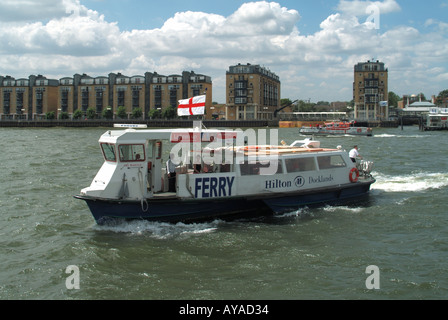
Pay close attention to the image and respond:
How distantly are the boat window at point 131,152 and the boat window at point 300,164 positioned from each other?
5263 millimetres

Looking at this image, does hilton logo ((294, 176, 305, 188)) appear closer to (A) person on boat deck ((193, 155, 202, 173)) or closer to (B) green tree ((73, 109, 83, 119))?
(A) person on boat deck ((193, 155, 202, 173))

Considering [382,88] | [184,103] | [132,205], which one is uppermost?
[382,88]

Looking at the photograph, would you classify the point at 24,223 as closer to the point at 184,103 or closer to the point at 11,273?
the point at 11,273

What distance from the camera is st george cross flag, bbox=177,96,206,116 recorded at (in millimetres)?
15180

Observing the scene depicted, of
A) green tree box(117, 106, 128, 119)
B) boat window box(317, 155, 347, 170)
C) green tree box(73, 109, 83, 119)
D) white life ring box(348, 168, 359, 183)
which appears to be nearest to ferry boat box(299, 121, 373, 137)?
white life ring box(348, 168, 359, 183)

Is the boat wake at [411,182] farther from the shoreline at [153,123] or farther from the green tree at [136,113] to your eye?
the green tree at [136,113]

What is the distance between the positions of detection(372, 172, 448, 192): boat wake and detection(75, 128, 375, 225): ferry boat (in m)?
5.50

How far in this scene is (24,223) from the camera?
15.4m

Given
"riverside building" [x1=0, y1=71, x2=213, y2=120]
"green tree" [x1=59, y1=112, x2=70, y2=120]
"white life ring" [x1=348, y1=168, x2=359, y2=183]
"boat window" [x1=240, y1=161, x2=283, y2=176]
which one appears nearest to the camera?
"boat window" [x1=240, y1=161, x2=283, y2=176]
